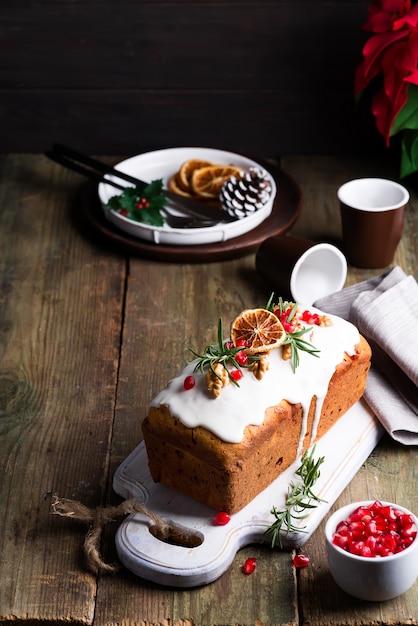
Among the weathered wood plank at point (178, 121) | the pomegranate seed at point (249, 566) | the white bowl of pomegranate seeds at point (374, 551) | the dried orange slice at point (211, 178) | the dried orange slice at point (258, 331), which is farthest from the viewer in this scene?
the weathered wood plank at point (178, 121)

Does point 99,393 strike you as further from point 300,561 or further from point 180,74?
point 180,74

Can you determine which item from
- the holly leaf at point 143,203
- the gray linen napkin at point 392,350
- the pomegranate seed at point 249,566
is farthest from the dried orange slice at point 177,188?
the pomegranate seed at point 249,566

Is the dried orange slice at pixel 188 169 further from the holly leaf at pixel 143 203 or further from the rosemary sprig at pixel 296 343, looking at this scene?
the rosemary sprig at pixel 296 343

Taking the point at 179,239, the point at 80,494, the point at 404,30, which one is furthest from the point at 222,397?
the point at 404,30

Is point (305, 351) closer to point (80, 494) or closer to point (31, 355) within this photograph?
point (80, 494)

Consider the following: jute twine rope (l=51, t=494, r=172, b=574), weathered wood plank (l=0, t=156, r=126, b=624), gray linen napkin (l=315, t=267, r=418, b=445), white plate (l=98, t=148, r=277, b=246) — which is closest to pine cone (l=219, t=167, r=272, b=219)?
white plate (l=98, t=148, r=277, b=246)

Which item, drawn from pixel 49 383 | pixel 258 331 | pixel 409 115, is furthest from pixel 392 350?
pixel 409 115

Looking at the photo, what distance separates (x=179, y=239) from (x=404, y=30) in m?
0.84

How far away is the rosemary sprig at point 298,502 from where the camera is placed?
1.59m

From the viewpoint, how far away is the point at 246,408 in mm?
1615

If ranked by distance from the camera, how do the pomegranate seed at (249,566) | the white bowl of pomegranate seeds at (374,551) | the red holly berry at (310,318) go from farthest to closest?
the red holly berry at (310,318)
the pomegranate seed at (249,566)
the white bowl of pomegranate seeds at (374,551)

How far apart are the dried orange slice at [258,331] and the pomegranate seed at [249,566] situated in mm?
375

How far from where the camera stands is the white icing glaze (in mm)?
1600

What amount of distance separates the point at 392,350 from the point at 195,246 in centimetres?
75
